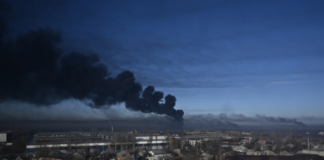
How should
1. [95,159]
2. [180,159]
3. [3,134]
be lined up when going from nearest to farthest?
1. [180,159]
2. [95,159]
3. [3,134]

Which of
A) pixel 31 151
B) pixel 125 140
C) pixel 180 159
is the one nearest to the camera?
pixel 180 159

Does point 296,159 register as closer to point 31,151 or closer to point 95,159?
point 95,159

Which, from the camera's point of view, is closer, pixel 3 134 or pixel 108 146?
pixel 108 146

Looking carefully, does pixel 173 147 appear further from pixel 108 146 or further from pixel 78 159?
pixel 78 159

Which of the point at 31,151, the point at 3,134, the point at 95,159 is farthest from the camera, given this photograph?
the point at 3,134

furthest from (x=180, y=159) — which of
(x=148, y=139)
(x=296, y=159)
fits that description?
(x=148, y=139)

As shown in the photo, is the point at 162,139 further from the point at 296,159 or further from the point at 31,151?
the point at 296,159

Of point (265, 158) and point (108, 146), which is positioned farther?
point (108, 146)

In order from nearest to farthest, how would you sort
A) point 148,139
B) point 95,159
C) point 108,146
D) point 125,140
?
point 95,159 → point 108,146 → point 125,140 → point 148,139

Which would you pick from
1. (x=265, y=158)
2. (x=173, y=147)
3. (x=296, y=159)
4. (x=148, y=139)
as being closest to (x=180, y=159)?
(x=265, y=158)
